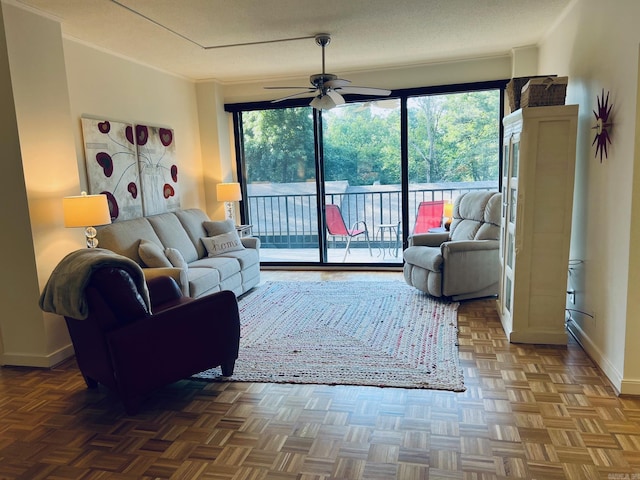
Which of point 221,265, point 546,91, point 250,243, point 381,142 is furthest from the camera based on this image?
point 381,142

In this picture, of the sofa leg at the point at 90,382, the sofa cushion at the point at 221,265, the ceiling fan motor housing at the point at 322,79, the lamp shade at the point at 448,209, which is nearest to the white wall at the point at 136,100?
the sofa cushion at the point at 221,265

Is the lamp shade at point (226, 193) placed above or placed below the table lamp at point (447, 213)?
above

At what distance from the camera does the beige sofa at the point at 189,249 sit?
384 centimetres

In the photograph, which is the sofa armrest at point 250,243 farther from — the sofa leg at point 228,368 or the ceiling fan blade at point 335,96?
the sofa leg at point 228,368

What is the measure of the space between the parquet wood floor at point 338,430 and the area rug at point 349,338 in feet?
0.47

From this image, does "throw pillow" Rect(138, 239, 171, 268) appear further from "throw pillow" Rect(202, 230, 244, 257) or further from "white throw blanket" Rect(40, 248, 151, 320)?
"white throw blanket" Rect(40, 248, 151, 320)

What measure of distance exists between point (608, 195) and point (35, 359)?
13.1 ft

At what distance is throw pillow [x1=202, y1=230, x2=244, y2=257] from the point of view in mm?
4863

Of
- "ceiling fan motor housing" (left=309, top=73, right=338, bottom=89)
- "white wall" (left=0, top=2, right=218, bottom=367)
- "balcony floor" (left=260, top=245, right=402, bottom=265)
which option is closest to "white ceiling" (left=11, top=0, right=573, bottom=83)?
"white wall" (left=0, top=2, right=218, bottom=367)

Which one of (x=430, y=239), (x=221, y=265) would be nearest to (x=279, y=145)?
(x=221, y=265)

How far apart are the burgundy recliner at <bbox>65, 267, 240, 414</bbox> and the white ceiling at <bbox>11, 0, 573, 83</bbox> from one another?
2.04 m

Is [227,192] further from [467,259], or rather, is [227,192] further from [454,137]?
[467,259]

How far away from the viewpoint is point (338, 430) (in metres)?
2.30

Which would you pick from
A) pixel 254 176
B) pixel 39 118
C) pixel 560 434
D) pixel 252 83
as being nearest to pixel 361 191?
pixel 254 176
